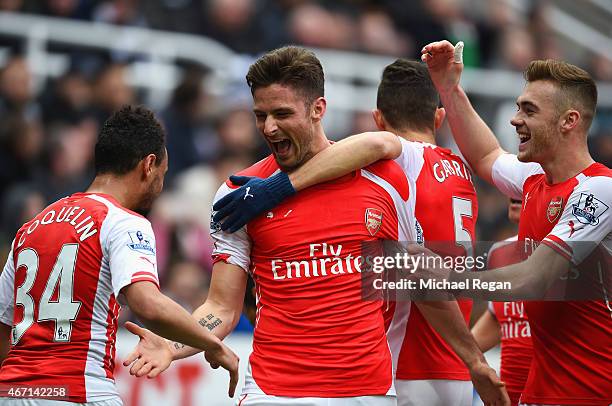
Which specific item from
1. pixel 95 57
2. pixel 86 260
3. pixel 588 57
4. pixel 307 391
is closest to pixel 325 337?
pixel 307 391

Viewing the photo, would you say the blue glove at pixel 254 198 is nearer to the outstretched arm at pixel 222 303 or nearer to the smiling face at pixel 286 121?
the smiling face at pixel 286 121

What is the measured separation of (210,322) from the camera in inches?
206

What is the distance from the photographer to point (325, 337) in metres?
4.99

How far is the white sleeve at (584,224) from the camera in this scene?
209 inches

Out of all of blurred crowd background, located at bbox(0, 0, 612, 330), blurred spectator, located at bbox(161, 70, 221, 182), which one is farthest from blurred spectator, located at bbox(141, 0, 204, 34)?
blurred spectator, located at bbox(161, 70, 221, 182)

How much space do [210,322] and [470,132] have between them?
2091 mm

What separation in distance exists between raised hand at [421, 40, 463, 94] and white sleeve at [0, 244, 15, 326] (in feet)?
8.49

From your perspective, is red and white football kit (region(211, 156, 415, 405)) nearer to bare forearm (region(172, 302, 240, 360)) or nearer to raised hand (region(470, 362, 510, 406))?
bare forearm (region(172, 302, 240, 360))

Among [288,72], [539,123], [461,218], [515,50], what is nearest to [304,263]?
[288,72]

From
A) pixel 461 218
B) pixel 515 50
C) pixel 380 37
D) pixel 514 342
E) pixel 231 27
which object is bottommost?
pixel 514 342

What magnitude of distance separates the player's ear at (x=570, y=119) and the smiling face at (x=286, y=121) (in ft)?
4.43

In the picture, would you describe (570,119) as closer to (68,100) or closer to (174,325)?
(174,325)

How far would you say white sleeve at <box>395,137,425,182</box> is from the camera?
578cm

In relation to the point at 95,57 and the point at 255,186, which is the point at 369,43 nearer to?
the point at 95,57
